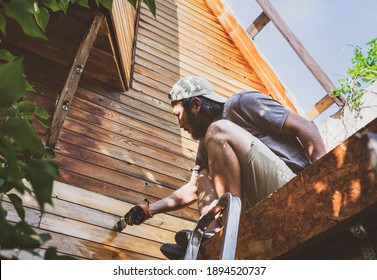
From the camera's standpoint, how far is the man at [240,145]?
2.03m

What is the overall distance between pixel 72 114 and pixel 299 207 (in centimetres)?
282

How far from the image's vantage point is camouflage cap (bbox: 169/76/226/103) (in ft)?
9.09

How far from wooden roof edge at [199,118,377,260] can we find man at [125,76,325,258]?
0.42 m

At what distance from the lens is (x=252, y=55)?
6.60 meters

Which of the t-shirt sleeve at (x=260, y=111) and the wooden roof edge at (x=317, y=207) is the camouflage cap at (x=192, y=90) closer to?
the t-shirt sleeve at (x=260, y=111)

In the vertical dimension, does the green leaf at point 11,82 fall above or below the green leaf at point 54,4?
above

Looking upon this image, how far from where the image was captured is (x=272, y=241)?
4.87ft

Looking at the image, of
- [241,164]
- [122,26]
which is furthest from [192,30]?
[241,164]

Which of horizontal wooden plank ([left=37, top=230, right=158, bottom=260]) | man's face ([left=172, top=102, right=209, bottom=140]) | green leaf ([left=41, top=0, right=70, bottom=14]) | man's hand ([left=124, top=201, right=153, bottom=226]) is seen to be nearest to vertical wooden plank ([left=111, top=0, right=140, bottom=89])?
man's face ([left=172, top=102, right=209, bottom=140])

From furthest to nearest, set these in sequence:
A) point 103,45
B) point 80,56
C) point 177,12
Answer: point 177,12
point 103,45
point 80,56

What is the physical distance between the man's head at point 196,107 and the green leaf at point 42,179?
7.34 ft

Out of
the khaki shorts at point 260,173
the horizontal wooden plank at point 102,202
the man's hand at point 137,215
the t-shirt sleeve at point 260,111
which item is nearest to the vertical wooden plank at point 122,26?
the horizontal wooden plank at point 102,202
